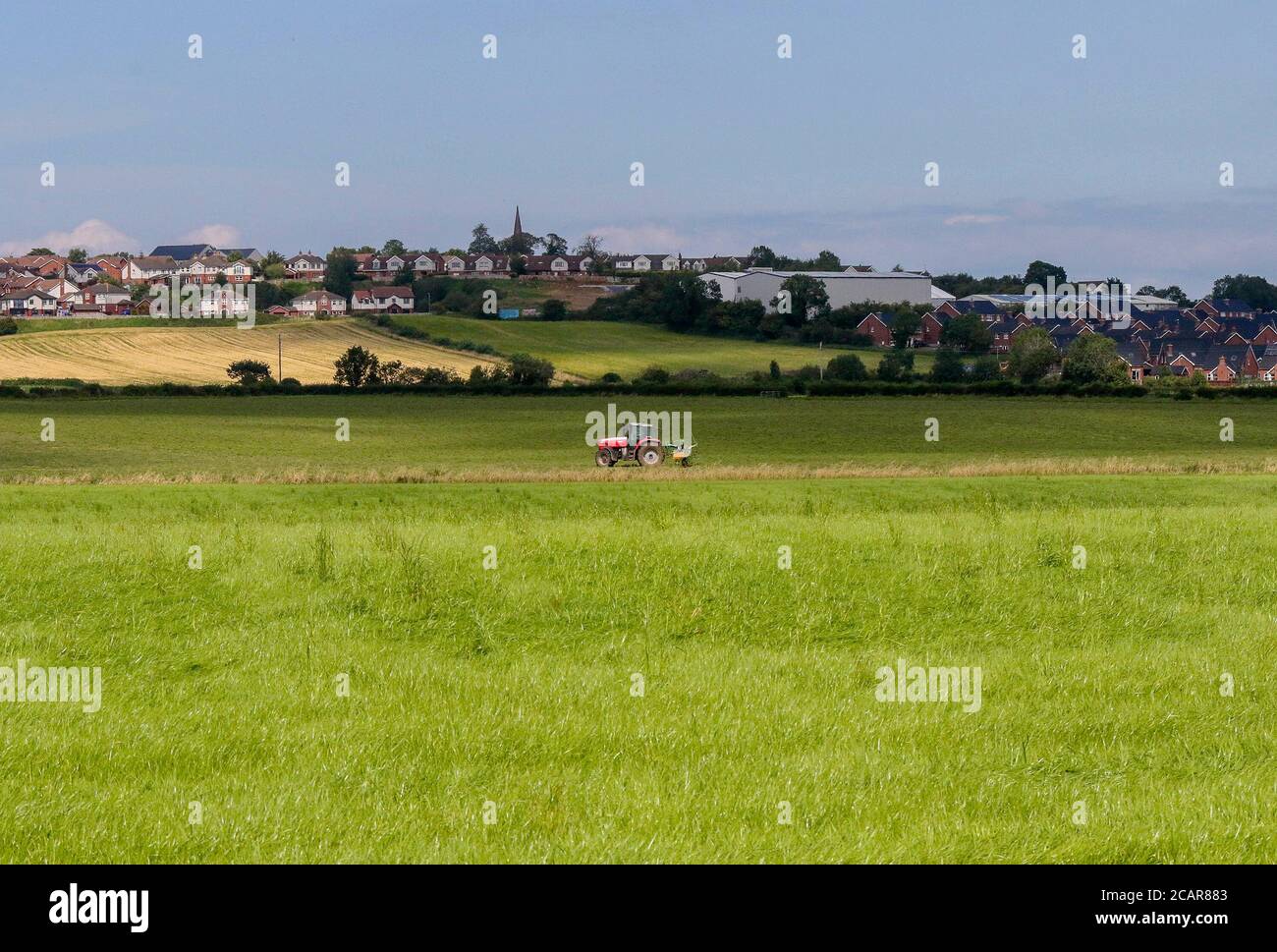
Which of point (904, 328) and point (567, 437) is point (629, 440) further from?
point (904, 328)

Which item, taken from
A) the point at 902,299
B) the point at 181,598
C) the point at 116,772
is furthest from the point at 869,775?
the point at 902,299

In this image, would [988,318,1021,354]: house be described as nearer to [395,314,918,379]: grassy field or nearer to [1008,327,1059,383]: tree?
[395,314,918,379]: grassy field

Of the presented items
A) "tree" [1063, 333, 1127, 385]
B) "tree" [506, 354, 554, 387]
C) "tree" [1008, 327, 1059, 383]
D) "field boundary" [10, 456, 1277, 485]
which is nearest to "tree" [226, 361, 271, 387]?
"tree" [506, 354, 554, 387]

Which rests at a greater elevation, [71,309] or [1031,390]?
[71,309]

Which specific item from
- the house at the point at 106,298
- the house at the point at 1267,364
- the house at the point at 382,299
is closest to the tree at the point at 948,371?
the house at the point at 1267,364

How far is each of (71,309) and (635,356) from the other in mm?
88312

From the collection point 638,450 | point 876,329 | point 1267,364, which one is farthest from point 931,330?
point 638,450

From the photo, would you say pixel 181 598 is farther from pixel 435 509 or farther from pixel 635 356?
pixel 635 356

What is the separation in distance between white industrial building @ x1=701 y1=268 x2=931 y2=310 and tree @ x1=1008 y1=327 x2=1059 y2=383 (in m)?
43.2

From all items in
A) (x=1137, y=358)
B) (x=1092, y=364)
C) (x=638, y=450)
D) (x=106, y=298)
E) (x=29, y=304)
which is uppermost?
(x=106, y=298)

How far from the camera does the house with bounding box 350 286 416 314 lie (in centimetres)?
16625

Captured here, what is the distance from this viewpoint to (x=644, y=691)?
1486 centimetres

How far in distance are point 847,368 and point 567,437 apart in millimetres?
41120
